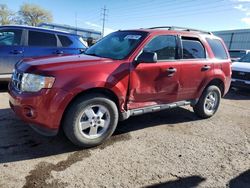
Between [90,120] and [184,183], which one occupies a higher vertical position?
[90,120]

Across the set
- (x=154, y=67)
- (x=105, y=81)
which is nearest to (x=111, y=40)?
(x=154, y=67)

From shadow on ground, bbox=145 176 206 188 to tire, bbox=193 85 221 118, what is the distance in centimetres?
259

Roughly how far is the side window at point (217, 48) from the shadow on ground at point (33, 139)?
5.60ft

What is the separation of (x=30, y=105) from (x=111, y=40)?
7.21ft

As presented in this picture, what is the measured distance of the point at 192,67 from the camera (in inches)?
205

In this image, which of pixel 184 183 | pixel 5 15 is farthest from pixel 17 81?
pixel 5 15

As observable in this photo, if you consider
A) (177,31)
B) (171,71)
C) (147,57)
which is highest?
(177,31)

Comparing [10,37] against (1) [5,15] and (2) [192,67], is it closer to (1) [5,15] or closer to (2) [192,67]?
(2) [192,67]

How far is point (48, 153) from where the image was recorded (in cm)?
379

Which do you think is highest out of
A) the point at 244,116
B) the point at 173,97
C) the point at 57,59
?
the point at 57,59

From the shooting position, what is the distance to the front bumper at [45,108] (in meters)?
3.55

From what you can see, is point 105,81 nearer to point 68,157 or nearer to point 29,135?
point 68,157

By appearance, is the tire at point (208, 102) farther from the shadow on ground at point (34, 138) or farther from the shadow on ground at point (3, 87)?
the shadow on ground at point (3, 87)

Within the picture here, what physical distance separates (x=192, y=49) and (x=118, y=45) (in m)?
1.60
